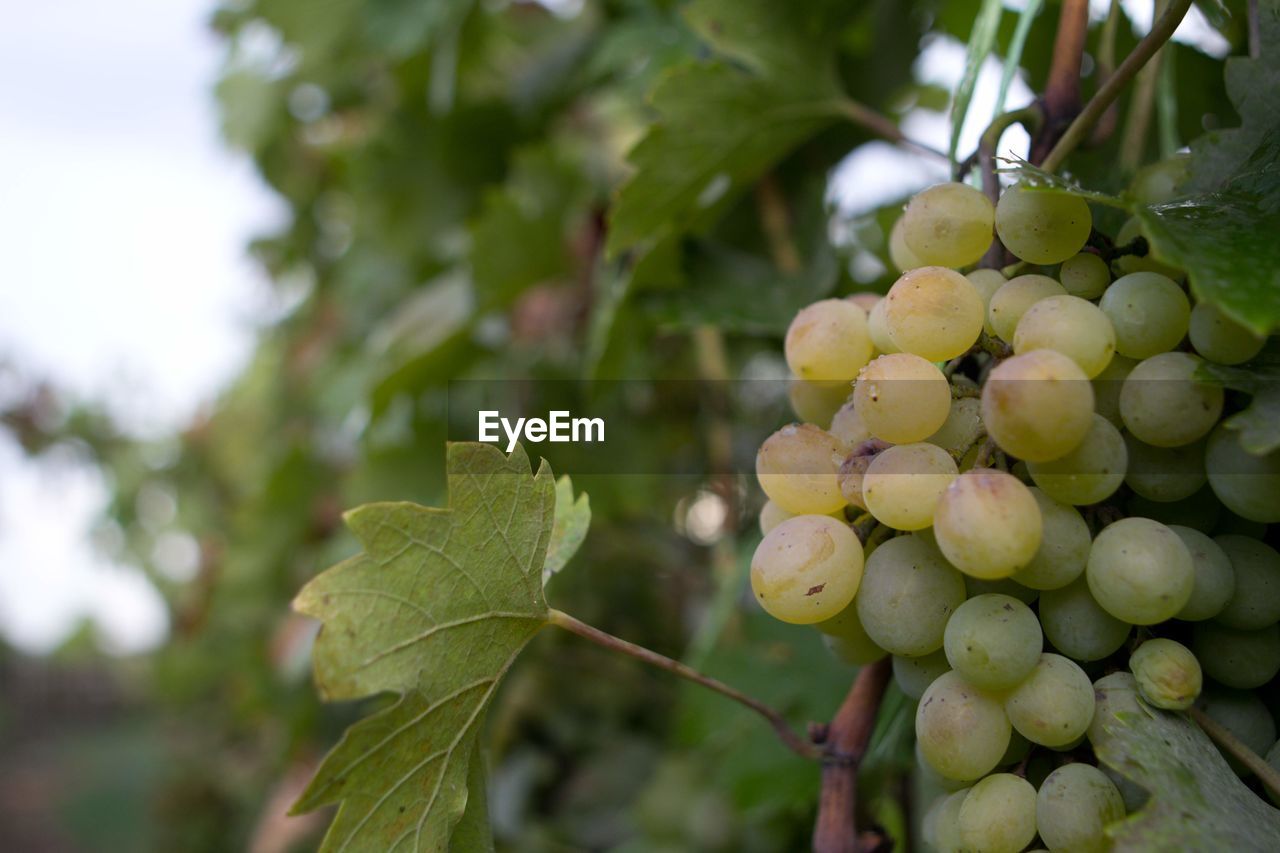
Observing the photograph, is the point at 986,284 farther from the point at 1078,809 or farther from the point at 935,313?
the point at 1078,809

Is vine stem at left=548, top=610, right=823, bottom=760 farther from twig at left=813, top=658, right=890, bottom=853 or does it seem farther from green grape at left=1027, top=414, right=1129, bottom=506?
green grape at left=1027, top=414, right=1129, bottom=506

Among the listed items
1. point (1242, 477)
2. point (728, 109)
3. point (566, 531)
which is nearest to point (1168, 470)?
point (1242, 477)

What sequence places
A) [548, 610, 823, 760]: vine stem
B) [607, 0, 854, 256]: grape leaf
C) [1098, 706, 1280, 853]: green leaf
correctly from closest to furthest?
[1098, 706, 1280, 853]: green leaf < [548, 610, 823, 760]: vine stem < [607, 0, 854, 256]: grape leaf

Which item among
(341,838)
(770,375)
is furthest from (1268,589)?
(770,375)

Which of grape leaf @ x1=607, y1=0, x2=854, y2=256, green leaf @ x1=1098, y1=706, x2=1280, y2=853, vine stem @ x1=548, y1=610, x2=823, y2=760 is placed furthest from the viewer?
grape leaf @ x1=607, y1=0, x2=854, y2=256

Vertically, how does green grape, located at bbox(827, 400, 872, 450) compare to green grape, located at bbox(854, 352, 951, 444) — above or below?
below

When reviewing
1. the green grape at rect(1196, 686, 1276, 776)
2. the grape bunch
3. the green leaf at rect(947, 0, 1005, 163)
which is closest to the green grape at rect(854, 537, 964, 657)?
the grape bunch
